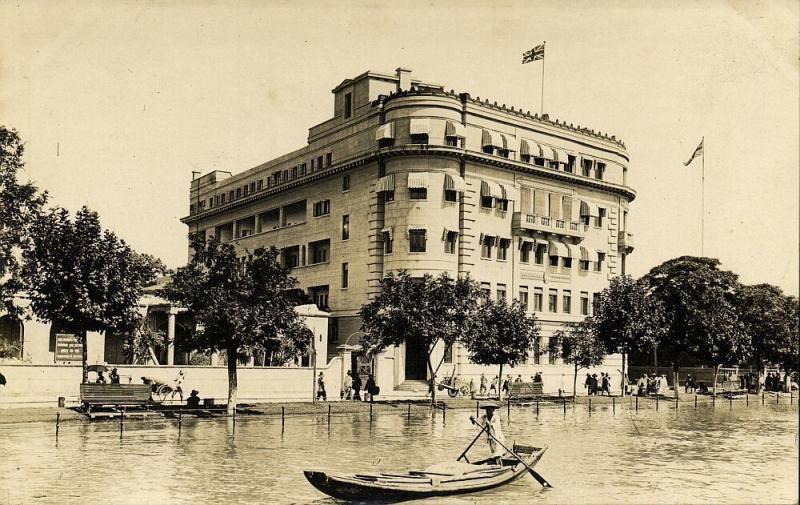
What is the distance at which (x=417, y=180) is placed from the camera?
170 feet

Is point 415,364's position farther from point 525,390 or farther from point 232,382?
point 232,382

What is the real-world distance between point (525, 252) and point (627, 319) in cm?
1008

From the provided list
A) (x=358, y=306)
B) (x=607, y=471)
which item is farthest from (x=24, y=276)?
(x=358, y=306)

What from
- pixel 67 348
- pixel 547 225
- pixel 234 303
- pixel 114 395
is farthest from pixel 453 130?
pixel 114 395

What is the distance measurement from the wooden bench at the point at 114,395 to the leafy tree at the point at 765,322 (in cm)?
4789

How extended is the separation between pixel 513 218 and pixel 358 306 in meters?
11.9

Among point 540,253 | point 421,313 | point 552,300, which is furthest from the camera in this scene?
point 552,300

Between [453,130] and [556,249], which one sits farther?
[556,249]

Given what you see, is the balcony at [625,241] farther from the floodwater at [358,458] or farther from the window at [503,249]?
the floodwater at [358,458]

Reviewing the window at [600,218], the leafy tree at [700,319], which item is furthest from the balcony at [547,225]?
the leafy tree at [700,319]

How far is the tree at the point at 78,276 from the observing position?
32500mm

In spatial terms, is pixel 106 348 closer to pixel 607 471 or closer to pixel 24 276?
pixel 24 276

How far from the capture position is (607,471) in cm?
1956

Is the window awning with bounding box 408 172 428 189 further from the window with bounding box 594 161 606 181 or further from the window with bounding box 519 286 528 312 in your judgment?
the window with bounding box 594 161 606 181
